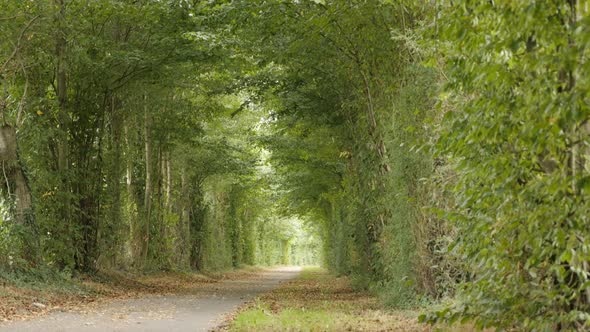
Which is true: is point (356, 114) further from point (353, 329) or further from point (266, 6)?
point (353, 329)

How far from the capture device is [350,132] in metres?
20.1

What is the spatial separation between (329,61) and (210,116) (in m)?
10.4

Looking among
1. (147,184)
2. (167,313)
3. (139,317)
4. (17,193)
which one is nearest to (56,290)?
(17,193)

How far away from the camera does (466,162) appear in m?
4.86

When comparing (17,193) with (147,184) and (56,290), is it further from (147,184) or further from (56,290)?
(147,184)

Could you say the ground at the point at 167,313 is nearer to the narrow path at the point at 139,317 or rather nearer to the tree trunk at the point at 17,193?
the narrow path at the point at 139,317

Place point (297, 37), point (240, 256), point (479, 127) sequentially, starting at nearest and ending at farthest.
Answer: point (479, 127) < point (297, 37) < point (240, 256)

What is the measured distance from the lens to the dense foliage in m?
4.14

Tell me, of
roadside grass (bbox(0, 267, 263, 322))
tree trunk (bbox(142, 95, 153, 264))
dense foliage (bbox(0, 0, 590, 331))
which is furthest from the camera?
tree trunk (bbox(142, 95, 153, 264))

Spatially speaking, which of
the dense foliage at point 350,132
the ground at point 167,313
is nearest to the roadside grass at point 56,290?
the ground at point 167,313

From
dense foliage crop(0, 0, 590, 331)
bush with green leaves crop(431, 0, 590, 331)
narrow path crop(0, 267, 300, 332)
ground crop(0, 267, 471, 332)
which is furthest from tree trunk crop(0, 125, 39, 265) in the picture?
bush with green leaves crop(431, 0, 590, 331)

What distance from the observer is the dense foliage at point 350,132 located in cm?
414

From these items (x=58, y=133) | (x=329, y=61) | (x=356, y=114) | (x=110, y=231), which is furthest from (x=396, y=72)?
(x=110, y=231)

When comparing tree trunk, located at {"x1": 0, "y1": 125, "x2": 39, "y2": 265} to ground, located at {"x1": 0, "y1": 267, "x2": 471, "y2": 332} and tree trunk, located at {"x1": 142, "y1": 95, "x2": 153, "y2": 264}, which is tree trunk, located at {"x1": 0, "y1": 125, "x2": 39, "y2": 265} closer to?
ground, located at {"x1": 0, "y1": 267, "x2": 471, "y2": 332}
